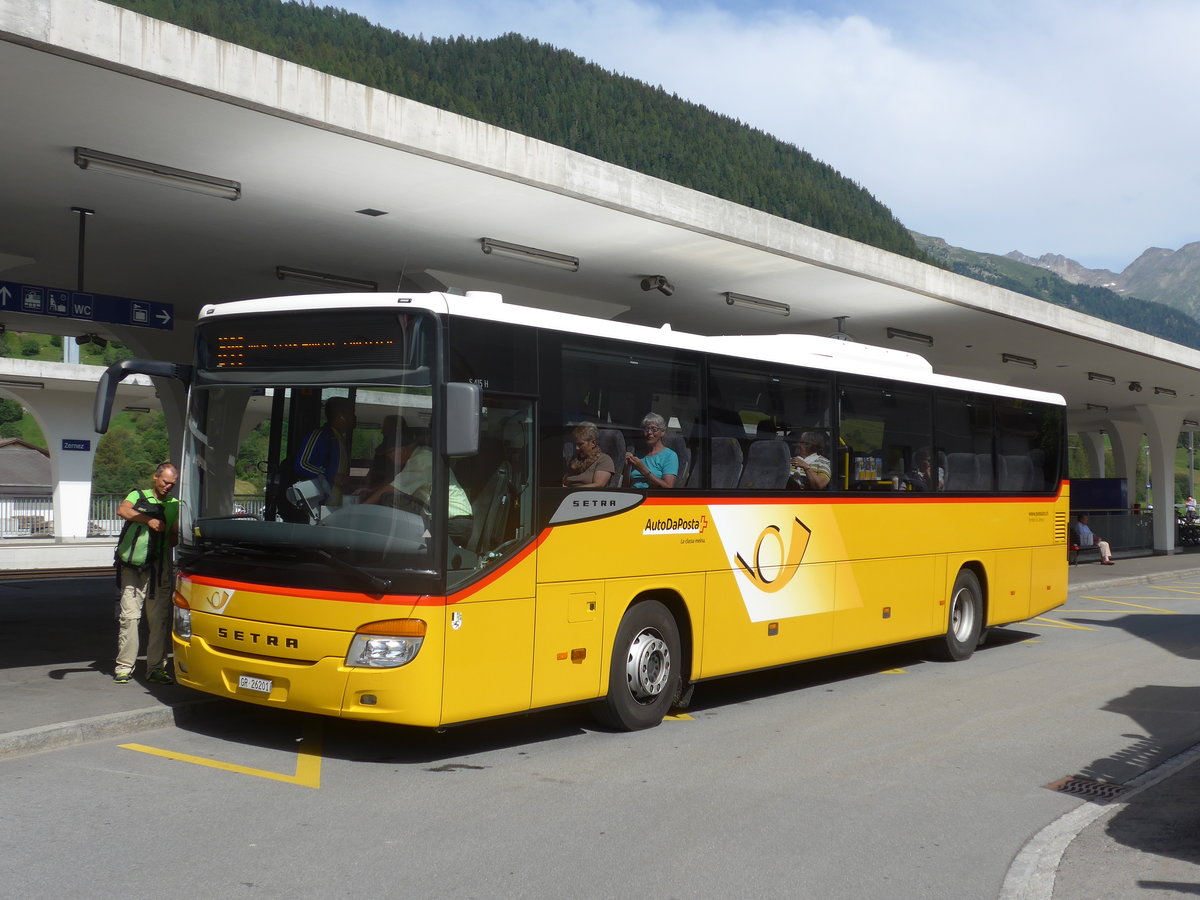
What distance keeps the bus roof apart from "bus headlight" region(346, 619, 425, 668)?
6.67 ft

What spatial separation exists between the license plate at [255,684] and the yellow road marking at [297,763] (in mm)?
492

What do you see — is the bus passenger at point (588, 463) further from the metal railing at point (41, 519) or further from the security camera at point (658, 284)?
the metal railing at point (41, 519)

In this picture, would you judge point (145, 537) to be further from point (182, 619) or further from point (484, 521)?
point (484, 521)

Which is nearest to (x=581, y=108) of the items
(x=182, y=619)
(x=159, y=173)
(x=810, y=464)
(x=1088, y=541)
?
(x=1088, y=541)

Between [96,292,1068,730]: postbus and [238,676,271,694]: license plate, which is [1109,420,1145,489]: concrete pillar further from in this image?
[238,676,271,694]: license plate

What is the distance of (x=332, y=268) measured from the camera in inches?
640

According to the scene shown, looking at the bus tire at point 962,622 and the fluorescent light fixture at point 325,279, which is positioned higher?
the fluorescent light fixture at point 325,279

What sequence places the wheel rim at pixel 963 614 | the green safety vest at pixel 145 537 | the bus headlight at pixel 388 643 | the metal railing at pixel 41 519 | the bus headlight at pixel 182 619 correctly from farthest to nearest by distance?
the metal railing at pixel 41 519
the wheel rim at pixel 963 614
the green safety vest at pixel 145 537
the bus headlight at pixel 182 619
the bus headlight at pixel 388 643

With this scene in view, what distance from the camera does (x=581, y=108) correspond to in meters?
134

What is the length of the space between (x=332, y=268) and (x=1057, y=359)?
55.6 ft

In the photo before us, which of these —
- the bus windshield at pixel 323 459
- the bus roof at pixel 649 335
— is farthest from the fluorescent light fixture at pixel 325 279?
the bus windshield at pixel 323 459

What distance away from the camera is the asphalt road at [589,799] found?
5543 millimetres

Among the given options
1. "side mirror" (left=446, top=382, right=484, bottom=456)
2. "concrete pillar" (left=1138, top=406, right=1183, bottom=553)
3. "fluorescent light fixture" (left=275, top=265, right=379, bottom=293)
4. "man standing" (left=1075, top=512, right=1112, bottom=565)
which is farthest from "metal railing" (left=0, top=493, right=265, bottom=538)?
"concrete pillar" (left=1138, top=406, right=1183, bottom=553)

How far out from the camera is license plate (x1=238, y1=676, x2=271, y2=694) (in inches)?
305
